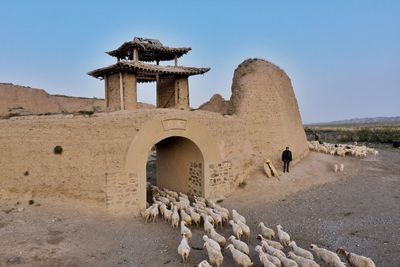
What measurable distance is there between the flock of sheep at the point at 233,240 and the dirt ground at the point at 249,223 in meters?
0.39

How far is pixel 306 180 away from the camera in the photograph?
16281 mm

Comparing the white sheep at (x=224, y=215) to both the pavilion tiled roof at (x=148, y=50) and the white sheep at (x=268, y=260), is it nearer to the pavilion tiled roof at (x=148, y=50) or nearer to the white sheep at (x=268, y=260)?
the white sheep at (x=268, y=260)

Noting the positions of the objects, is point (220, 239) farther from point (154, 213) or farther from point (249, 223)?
point (154, 213)

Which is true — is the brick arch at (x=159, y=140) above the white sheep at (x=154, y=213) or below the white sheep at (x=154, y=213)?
above

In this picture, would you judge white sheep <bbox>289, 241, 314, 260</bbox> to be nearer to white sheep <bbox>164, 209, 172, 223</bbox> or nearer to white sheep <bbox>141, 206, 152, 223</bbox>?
white sheep <bbox>164, 209, 172, 223</bbox>

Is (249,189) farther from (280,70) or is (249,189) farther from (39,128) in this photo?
(39,128)

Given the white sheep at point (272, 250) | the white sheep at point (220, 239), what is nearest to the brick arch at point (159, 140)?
the white sheep at point (220, 239)

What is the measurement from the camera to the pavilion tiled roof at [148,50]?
56.9ft

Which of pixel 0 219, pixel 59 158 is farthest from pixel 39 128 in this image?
pixel 0 219

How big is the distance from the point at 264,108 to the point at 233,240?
8983mm

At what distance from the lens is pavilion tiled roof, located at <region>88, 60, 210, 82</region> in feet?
53.4

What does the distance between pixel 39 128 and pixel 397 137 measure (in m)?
42.1

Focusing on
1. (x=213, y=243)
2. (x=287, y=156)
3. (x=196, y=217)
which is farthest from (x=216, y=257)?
(x=287, y=156)

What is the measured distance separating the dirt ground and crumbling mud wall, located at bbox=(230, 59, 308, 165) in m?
1.83
